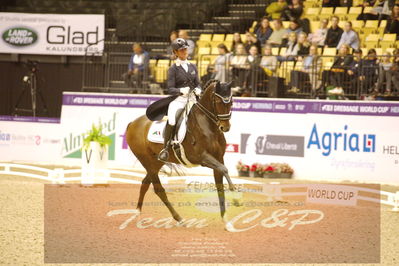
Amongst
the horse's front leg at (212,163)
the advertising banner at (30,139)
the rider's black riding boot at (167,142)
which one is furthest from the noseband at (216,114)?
the advertising banner at (30,139)

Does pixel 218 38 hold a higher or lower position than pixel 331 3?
lower

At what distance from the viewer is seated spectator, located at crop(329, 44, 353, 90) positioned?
17547mm

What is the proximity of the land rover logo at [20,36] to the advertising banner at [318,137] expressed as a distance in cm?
591

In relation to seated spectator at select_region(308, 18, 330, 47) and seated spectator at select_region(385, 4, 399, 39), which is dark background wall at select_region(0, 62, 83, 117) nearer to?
seated spectator at select_region(308, 18, 330, 47)

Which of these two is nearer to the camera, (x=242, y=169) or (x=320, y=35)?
(x=242, y=169)

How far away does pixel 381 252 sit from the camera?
847 cm

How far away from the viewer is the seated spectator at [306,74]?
58.8 ft

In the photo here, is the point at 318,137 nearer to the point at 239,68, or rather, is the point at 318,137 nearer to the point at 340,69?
the point at 340,69

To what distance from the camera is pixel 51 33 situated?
22.7m

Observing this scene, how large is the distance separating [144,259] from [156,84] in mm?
12346

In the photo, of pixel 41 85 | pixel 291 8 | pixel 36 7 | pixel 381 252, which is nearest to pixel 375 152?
pixel 291 8

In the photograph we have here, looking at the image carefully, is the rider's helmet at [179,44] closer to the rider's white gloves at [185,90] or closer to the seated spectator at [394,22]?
the rider's white gloves at [185,90]

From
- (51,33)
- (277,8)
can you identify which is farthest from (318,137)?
(51,33)

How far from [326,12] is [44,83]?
9958mm
